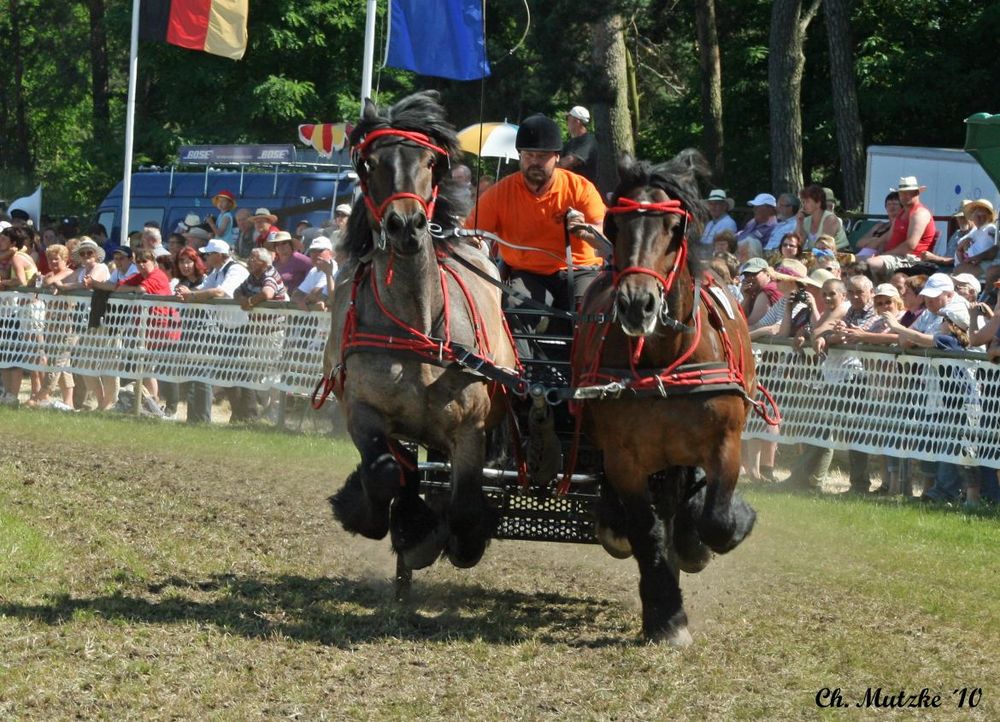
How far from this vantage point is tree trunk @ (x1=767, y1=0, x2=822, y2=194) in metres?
23.3

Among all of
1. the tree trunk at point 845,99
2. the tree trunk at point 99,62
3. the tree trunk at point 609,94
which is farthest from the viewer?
the tree trunk at point 99,62

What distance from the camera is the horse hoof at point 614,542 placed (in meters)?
7.66

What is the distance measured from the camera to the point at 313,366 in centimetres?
1469

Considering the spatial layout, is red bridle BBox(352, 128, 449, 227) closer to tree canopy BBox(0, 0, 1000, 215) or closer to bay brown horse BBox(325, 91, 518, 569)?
bay brown horse BBox(325, 91, 518, 569)

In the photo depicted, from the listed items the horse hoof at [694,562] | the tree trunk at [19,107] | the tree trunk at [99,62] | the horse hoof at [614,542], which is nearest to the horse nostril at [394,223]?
the horse hoof at [614,542]

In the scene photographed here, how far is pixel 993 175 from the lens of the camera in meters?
14.5

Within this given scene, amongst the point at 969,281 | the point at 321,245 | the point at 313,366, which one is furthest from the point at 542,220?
the point at 321,245

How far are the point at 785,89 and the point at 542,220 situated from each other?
16.1 meters

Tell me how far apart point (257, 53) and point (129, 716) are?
32.3 m

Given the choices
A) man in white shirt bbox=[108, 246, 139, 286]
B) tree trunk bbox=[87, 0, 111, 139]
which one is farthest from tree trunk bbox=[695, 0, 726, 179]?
tree trunk bbox=[87, 0, 111, 139]

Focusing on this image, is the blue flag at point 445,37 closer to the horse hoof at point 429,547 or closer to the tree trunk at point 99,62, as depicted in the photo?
the horse hoof at point 429,547

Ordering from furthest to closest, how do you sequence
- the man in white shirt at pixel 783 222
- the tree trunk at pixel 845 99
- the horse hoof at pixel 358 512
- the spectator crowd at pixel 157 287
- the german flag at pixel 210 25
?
the tree trunk at pixel 845 99 → the german flag at pixel 210 25 → the man in white shirt at pixel 783 222 → the spectator crowd at pixel 157 287 → the horse hoof at pixel 358 512

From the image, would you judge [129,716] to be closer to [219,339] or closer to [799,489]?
[799,489]

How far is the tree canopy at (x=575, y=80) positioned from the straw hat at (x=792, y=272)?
346 inches
